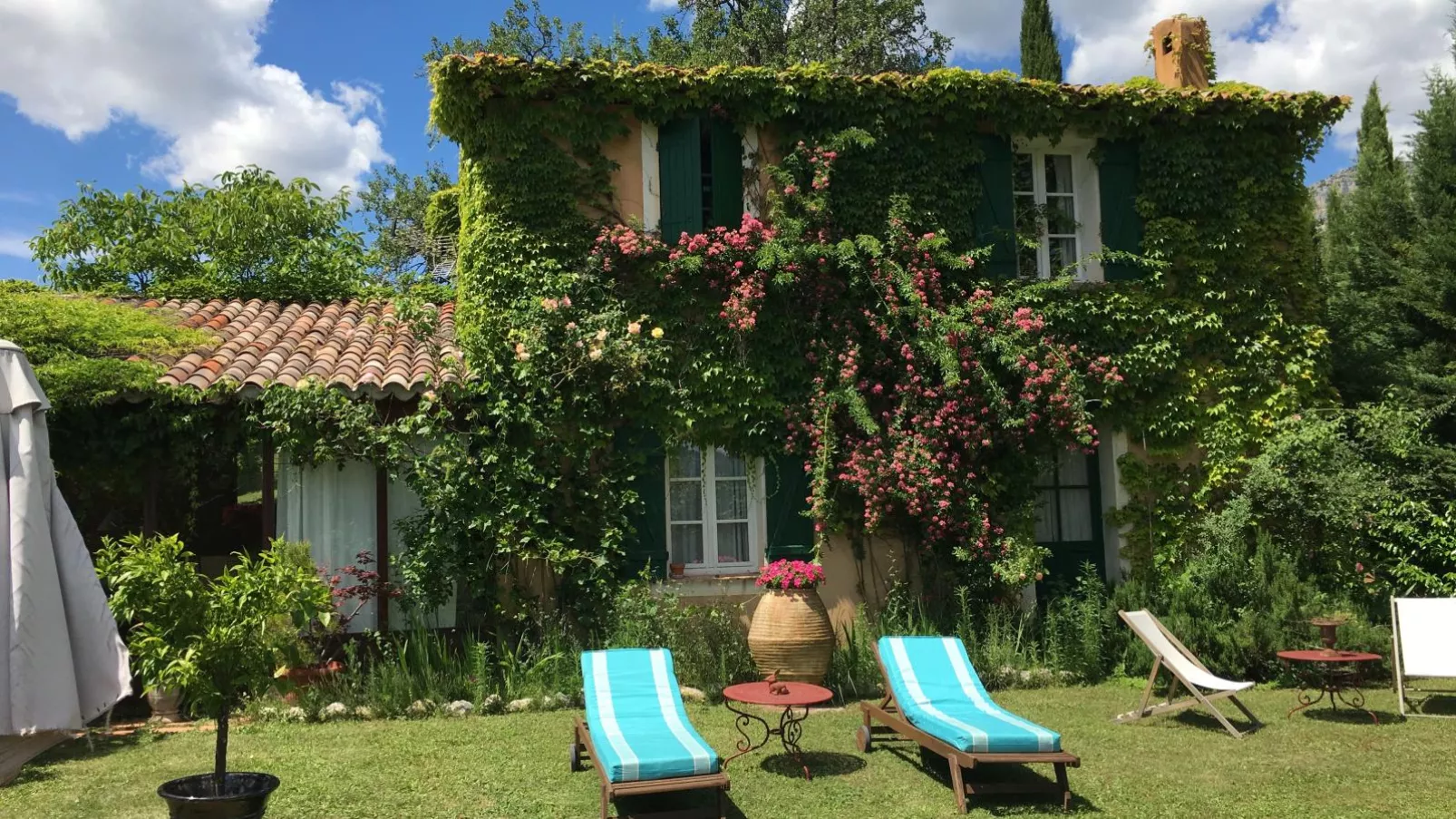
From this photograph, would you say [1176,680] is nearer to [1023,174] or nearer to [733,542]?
[733,542]

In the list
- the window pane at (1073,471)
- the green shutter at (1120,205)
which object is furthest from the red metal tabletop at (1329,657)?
the green shutter at (1120,205)

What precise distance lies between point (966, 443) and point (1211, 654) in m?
3.04

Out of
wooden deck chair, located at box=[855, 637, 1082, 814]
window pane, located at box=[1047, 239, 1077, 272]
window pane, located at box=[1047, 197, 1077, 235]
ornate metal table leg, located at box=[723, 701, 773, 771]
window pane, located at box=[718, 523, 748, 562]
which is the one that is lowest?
ornate metal table leg, located at box=[723, 701, 773, 771]

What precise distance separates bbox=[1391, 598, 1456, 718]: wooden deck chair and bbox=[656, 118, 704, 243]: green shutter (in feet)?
23.9

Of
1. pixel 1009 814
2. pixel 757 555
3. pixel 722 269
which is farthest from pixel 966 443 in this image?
pixel 1009 814

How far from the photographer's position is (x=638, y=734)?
590cm

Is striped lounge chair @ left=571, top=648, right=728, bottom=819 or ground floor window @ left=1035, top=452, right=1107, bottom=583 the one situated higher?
→ ground floor window @ left=1035, top=452, right=1107, bottom=583

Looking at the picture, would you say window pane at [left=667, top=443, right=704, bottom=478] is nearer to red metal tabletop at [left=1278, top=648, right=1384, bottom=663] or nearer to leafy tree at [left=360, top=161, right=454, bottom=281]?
red metal tabletop at [left=1278, top=648, right=1384, bottom=663]

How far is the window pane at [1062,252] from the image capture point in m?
11.6

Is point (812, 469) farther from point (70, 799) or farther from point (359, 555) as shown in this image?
point (70, 799)

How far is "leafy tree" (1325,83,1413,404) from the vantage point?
12258 mm

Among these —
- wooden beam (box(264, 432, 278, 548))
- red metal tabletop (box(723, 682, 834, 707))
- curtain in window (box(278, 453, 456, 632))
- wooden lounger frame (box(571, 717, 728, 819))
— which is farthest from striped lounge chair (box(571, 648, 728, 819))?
wooden beam (box(264, 432, 278, 548))

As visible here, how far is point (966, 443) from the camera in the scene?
10281 mm

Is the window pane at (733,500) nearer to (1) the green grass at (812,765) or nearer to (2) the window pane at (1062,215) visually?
(1) the green grass at (812,765)
